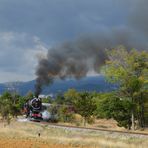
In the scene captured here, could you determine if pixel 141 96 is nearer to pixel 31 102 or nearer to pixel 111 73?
pixel 111 73

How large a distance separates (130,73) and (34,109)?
1616 cm

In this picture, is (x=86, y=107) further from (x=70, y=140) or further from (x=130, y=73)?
(x=70, y=140)

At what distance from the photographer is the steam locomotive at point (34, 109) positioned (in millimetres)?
47500

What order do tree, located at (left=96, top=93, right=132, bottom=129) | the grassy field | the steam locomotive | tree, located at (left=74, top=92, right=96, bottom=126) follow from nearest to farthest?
the grassy field
the steam locomotive
tree, located at (left=96, top=93, right=132, bottom=129)
tree, located at (left=74, top=92, right=96, bottom=126)

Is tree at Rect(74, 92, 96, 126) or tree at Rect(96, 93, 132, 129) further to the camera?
tree at Rect(74, 92, 96, 126)

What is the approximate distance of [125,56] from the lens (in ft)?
189

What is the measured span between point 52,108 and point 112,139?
2073 inches

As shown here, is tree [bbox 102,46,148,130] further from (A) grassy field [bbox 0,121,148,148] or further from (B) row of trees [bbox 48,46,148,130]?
(A) grassy field [bbox 0,121,148,148]

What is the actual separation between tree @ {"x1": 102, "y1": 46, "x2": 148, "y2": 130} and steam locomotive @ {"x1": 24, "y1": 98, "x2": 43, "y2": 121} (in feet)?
41.0

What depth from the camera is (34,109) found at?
47.7 metres

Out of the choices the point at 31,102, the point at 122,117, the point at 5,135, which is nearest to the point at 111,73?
the point at 122,117

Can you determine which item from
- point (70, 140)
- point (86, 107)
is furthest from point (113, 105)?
point (70, 140)

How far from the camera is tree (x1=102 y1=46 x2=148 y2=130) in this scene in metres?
54.1

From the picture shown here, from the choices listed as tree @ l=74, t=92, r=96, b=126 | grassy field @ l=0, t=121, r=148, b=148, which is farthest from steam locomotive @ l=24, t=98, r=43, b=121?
tree @ l=74, t=92, r=96, b=126
